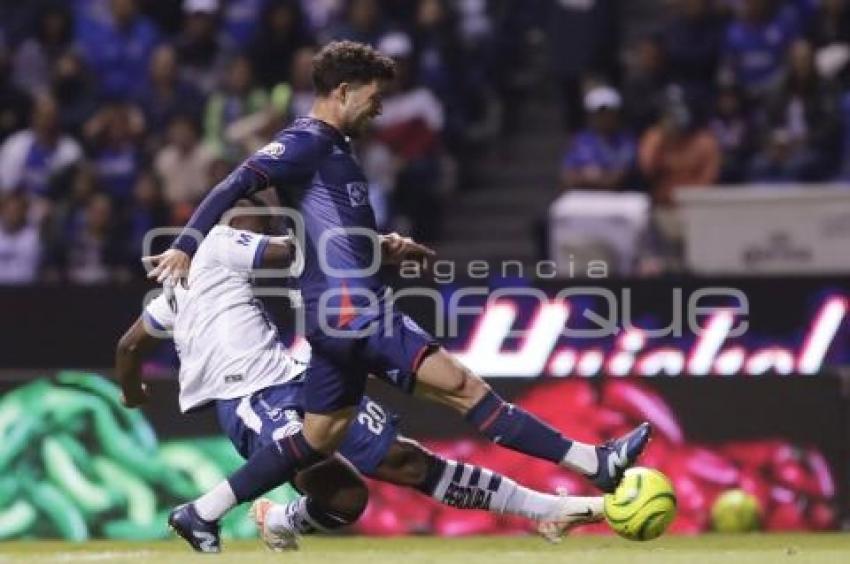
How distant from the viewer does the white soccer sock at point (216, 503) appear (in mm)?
9844

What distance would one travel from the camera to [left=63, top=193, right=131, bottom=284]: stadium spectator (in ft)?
56.6

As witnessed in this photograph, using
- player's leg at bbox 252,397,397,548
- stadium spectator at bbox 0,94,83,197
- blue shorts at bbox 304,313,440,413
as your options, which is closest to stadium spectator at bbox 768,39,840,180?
stadium spectator at bbox 0,94,83,197

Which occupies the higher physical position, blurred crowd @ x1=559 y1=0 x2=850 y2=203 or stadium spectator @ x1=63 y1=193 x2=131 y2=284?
blurred crowd @ x1=559 y1=0 x2=850 y2=203

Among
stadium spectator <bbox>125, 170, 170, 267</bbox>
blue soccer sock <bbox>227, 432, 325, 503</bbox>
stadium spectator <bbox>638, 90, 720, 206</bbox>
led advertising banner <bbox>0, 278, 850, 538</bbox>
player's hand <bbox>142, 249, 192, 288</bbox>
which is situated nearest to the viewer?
player's hand <bbox>142, 249, 192, 288</bbox>

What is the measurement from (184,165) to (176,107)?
3.19 feet

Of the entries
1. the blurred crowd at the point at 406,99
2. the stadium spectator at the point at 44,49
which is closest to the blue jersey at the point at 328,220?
the blurred crowd at the point at 406,99

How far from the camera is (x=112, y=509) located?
13.2 m

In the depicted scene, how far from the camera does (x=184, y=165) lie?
17.8 m

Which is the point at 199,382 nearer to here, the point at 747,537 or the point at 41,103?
the point at 747,537

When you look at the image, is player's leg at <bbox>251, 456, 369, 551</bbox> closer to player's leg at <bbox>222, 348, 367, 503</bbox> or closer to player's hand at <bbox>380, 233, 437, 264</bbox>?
player's leg at <bbox>222, 348, 367, 503</bbox>

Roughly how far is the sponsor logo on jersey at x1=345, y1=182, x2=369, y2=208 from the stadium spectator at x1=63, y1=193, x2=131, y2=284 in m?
7.71

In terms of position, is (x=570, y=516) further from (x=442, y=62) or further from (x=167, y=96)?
(x=167, y=96)

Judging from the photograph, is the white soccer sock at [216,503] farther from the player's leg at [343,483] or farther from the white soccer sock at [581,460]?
the white soccer sock at [581,460]

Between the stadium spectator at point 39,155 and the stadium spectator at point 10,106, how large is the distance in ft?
2.13
